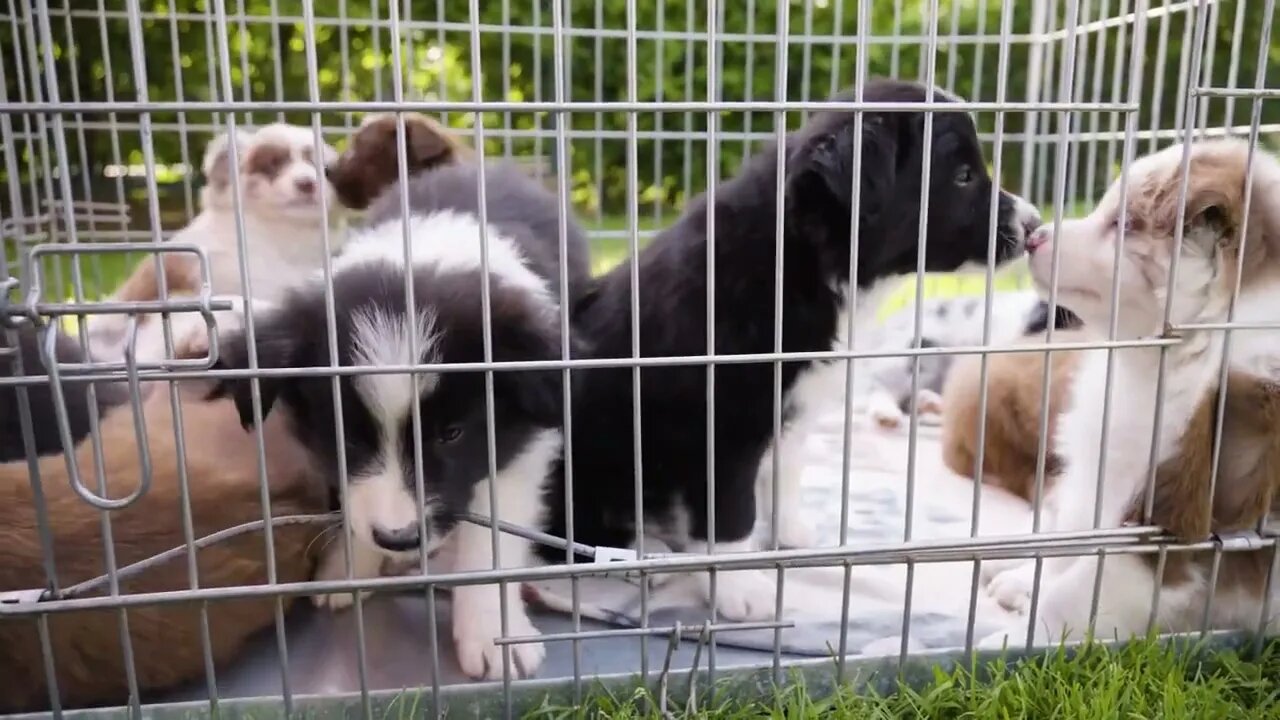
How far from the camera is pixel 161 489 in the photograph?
59.1 inches

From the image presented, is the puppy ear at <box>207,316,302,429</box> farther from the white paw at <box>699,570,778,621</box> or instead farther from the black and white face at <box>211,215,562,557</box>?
the white paw at <box>699,570,778,621</box>

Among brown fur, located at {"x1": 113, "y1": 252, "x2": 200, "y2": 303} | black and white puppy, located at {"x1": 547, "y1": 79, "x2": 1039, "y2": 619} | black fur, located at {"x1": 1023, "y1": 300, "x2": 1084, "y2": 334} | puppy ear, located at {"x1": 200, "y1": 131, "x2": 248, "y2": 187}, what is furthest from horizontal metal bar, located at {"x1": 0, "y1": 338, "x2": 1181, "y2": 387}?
puppy ear, located at {"x1": 200, "y1": 131, "x2": 248, "y2": 187}

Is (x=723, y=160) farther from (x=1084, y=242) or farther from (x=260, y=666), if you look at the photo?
(x=260, y=666)

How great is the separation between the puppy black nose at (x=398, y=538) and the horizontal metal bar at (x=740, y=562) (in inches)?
2.3

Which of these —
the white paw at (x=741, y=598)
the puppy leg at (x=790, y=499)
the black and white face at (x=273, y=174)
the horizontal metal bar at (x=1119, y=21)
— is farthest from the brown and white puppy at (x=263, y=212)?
the horizontal metal bar at (x=1119, y=21)

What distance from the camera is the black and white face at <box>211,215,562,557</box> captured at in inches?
54.1

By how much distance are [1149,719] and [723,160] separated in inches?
97.9

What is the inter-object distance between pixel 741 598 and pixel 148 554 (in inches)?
37.6

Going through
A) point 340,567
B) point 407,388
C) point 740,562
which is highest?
point 407,388

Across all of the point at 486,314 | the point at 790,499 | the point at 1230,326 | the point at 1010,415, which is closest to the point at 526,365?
the point at 486,314

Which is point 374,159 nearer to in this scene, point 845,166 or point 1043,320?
point 845,166

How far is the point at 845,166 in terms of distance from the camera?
1604mm

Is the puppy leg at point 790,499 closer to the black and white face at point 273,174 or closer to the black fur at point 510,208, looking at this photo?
the black fur at point 510,208

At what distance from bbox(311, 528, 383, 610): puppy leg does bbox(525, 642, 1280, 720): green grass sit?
0.44 m
